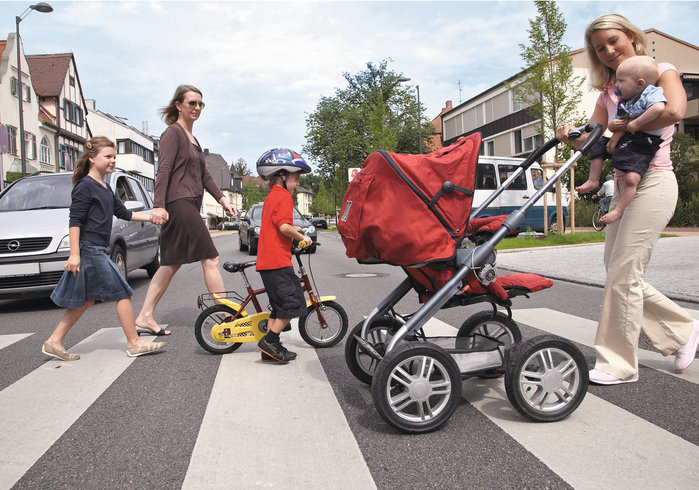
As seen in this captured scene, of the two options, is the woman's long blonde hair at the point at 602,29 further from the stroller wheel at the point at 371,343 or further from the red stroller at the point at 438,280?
the stroller wheel at the point at 371,343

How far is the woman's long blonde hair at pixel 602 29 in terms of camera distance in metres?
3.47

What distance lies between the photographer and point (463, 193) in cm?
299

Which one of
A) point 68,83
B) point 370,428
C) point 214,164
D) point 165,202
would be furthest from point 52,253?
point 214,164

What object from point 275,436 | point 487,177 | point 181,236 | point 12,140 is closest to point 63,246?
point 181,236

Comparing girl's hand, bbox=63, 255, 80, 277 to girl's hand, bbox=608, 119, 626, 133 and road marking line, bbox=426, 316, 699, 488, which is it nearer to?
road marking line, bbox=426, 316, 699, 488

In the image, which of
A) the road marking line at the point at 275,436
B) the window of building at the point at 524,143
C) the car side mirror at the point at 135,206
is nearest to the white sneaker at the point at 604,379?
the road marking line at the point at 275,436

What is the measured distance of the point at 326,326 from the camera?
4836 mm

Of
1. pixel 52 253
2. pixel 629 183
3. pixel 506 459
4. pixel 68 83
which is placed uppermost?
pixel 68 83

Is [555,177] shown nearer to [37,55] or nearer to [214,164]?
[37,55]

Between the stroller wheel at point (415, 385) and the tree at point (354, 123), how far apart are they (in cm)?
4585

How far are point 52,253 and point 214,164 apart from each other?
107767 millimetres

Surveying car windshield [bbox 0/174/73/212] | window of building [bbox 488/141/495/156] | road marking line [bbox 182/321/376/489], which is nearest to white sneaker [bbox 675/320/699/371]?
road marking line [bbox 182/321/376/489]

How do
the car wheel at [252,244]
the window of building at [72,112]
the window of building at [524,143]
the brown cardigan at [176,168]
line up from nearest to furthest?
the brown cardigan at [176,168]
the car wheel at [252,244]
the window of building at [524,143]
the window of building at [72,112]

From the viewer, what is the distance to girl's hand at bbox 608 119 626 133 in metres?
3.39
